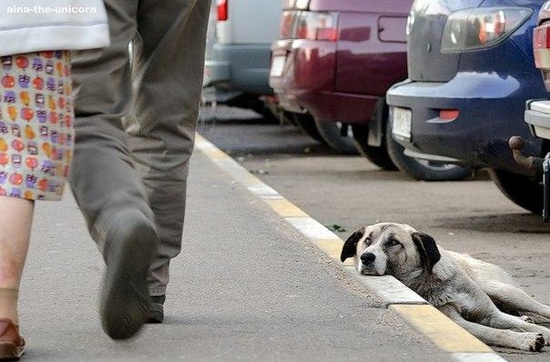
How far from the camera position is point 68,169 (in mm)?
4219

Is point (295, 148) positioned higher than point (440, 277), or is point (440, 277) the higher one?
point (440, 277)

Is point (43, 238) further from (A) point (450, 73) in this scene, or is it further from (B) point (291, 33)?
(B) point (291, 33)

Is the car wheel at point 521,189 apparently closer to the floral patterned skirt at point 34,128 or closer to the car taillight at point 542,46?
the car taillight at point 542,46

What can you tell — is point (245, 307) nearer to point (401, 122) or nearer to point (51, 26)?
point (51, 26)

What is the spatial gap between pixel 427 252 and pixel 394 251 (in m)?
0.24

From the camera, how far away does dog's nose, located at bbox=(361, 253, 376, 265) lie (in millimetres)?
6035

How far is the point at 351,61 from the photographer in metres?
11.4

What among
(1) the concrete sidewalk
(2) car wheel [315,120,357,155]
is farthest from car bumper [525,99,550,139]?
(2) car wheel [315,120,357,155]

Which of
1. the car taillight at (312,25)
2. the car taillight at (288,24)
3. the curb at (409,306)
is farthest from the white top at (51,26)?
the car taillight at (288,24)

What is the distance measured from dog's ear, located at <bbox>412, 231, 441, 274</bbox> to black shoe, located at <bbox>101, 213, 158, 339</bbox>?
6.54ft

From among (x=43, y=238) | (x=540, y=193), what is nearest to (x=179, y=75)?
(x=43, y=238)

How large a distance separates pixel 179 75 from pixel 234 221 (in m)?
3.46

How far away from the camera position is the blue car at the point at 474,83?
7.99 meters

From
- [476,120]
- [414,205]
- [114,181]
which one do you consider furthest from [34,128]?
[414,205]
